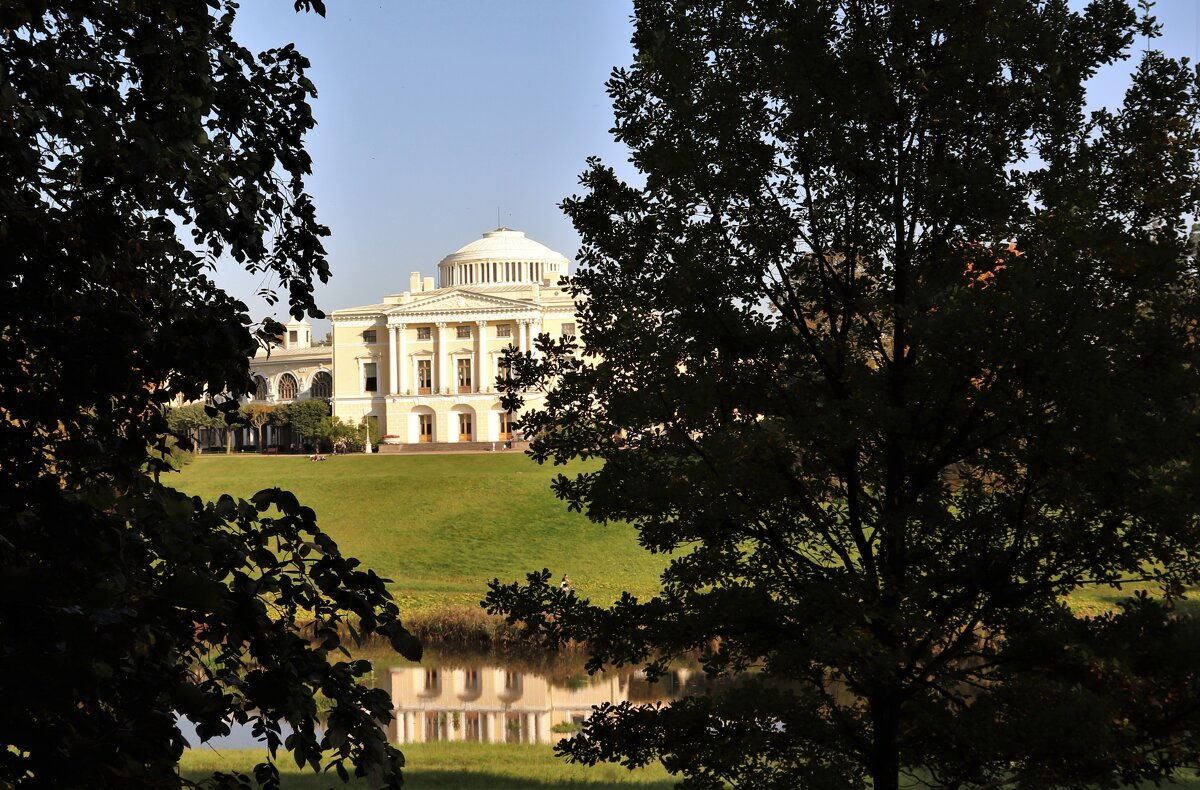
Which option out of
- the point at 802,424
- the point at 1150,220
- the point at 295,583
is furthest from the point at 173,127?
the point at 1150,220

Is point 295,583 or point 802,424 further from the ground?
point 802,424

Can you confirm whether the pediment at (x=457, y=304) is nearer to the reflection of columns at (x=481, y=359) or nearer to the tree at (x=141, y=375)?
the reflection of columns at (x=481, y=359)

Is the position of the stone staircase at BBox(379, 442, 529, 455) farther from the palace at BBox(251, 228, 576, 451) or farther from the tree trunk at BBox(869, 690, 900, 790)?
the tree trunk at BBox(869, 690, 900, 790)

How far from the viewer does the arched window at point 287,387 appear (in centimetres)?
8100

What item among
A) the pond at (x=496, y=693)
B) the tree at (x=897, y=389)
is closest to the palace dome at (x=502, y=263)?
the pond at (x=496, y=693)

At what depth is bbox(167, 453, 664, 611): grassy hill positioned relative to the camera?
96.2ft

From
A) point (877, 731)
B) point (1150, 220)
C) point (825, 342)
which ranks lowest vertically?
point (877, 731)

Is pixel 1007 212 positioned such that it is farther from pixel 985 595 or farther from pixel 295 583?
pixel 295 583

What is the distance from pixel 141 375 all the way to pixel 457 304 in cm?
6901

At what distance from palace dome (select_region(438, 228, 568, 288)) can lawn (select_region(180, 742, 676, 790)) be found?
243 ft

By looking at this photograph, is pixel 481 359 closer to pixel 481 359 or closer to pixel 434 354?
pixel 481 359

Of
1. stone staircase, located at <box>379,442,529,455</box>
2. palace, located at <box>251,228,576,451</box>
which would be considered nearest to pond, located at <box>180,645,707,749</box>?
stone staircase, located at <box>379,442,529,455</box>

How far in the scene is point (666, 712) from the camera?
6.79 m

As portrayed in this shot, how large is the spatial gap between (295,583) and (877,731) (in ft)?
11.6
